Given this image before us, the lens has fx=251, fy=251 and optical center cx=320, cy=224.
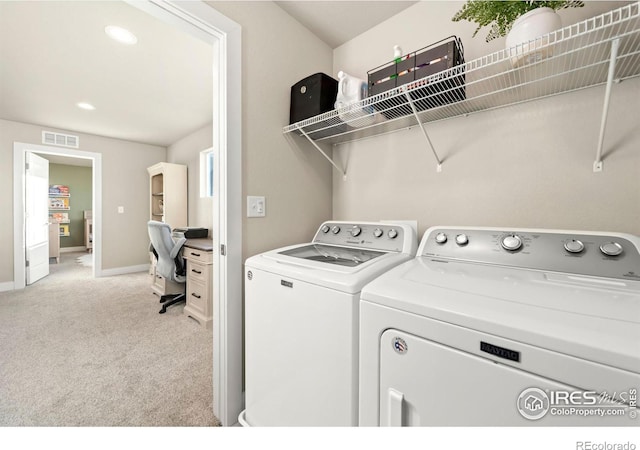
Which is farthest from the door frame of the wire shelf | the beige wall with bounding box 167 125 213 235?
the beige wall with bounding box 167 125 213 235

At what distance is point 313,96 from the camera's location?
1.43 m

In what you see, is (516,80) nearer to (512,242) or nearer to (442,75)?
(442,75)

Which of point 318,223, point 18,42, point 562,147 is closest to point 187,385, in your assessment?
point 318,223

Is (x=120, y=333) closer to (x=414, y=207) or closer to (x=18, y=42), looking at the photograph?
(x=18, y=42)

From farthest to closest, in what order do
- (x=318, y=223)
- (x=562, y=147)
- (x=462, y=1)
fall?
(x=318, y=223) < (x=462, y=1) < (x=562, y=147)

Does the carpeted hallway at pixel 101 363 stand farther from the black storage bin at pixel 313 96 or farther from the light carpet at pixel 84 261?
the light carpet at pixel 84 261

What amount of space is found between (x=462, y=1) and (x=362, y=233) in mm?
1301

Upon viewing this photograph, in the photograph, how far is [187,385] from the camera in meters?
1.62

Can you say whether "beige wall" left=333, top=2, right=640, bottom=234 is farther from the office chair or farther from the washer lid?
the office chair

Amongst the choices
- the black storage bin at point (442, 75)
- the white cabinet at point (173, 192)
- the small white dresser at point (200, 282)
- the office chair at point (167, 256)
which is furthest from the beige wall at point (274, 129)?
the white cabinet at point (173, 192)

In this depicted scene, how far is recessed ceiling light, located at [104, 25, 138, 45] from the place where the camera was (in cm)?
181

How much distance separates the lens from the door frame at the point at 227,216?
49.7 inches

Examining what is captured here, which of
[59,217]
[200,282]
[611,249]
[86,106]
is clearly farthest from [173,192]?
→ [59,217]

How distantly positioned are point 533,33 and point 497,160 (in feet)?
1.76
